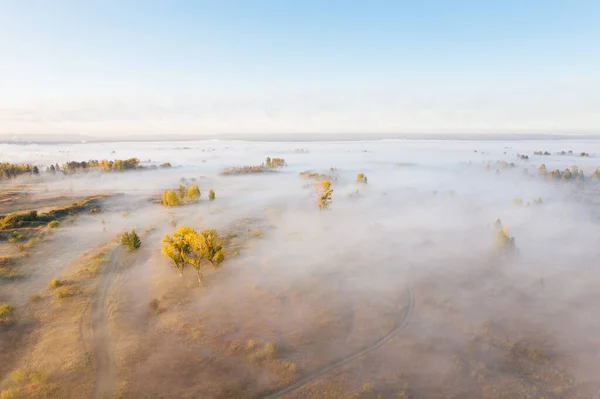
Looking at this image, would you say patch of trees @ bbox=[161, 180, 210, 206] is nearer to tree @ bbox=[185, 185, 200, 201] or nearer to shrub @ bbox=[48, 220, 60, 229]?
tree @ bbox=[185, 185, 200, 201]

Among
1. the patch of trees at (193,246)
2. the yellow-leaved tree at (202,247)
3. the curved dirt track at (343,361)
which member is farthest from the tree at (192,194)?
the curved dirt track at (343,361)

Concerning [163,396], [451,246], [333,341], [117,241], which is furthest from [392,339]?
[117,241]

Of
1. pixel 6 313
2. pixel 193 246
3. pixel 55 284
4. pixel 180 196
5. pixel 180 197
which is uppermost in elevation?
pixel 193 246

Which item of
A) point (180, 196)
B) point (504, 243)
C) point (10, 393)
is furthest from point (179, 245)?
point (180, 196)

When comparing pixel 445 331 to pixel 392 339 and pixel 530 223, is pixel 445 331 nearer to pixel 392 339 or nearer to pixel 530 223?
pixel 392 339

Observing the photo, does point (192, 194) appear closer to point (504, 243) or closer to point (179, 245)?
point (179, 245)

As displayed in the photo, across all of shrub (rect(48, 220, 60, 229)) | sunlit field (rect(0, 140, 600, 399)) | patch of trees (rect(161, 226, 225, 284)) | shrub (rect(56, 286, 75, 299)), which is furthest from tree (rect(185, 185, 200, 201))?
shrub (rect(56, 286, 75, 299))
